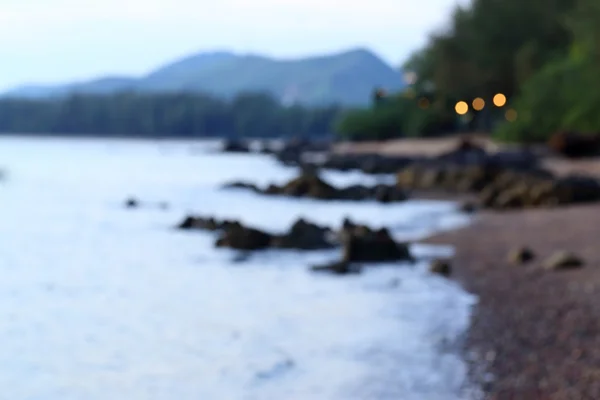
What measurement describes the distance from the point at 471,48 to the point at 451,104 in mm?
4759

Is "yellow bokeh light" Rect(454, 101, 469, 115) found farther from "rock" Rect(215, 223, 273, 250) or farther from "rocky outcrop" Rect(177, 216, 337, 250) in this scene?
"rock" Rect(215, 223, 273, 250)

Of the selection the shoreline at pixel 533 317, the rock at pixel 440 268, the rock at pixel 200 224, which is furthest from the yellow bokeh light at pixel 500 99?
the rock at pixel 440 268

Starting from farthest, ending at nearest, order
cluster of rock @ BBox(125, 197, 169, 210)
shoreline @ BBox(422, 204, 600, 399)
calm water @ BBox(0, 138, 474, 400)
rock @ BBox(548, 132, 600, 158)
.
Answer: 1. rock @ BBox(548, 132, 600, 158)
2. cluster of rock @ BBox(125, 197, 169, 210)
3. calm water @ BBox(0, 138, 474, 400)
4. shoreline @ BBox(422, 204, 600, 399)

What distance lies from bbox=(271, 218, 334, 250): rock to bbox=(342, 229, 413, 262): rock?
200 centimetres

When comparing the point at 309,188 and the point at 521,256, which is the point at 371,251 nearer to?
the point at 521,256

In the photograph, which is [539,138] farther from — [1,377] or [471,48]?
[1,377]

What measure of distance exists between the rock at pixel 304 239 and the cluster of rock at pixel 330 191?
1099 cm

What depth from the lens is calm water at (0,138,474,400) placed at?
7.16 m

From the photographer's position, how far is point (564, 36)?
54344mm

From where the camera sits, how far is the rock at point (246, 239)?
1603cm

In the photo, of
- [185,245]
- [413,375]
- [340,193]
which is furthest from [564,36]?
[413,375]

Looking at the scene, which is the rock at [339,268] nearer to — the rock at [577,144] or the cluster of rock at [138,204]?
the cluster of rock at [138,204]

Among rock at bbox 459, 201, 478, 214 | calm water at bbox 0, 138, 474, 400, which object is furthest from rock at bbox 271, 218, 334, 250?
rock at bbox 459, 201, 478, 214

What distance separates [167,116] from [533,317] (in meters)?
152
